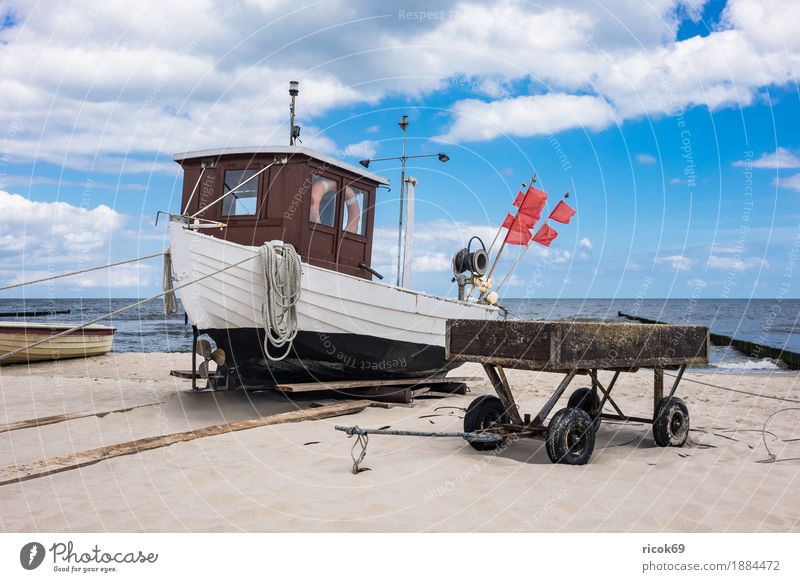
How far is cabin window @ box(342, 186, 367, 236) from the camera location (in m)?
9.14

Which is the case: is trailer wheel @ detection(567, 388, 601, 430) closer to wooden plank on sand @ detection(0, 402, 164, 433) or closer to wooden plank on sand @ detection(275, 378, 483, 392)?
wooden plank on sand @ detection(275, 378, 483, 392)

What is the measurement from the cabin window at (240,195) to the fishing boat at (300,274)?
1 cm

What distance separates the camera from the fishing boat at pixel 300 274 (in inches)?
299

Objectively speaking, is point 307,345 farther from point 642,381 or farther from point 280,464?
point 642,381

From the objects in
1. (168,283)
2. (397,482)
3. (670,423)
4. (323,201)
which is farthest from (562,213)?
(397,482)

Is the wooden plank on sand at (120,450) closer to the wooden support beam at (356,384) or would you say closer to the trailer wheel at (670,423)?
the wooden support beam at (356,384)

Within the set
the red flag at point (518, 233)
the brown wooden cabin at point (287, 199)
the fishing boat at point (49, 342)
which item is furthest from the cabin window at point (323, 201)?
the fishing boat at point (49, 342)

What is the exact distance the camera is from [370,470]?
4.65 meters

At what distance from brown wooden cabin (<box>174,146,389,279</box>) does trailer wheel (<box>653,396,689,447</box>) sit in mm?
4702

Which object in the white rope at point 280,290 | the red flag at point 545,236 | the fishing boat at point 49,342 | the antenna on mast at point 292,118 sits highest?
the antenna on mast at point 292,118

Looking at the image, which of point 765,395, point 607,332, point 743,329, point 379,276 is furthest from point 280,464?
point 743,329

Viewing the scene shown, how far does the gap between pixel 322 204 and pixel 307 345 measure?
2031 millimetres

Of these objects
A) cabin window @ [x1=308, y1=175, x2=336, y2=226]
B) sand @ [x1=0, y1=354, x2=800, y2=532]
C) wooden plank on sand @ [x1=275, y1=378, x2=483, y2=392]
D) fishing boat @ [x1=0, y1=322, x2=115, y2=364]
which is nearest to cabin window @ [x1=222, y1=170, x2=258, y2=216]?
cabin window @ [x1=308, y1=175, x2=336, y2=226]

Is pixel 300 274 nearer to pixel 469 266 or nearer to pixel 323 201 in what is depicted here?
pixel 323 201
